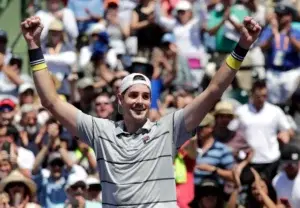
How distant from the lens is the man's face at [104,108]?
13.0m

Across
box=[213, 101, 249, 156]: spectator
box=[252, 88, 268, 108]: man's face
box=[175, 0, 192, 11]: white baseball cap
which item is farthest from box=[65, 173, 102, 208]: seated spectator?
box=[175, 0, 192, 11]: white baseball cap

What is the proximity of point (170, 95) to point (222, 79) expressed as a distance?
24.4 feet

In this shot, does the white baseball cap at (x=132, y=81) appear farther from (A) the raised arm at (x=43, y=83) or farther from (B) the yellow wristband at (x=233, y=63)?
(B) the yellow wristband at (x=233, y=63)

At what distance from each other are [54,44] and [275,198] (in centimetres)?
451

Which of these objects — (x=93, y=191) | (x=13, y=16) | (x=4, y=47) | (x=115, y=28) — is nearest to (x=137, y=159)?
(x=93, y=191)

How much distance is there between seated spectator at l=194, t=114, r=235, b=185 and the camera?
A: 39.1 feet

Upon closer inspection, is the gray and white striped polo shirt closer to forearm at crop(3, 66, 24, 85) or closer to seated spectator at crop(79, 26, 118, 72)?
forearm at crop(3, 66, 24, 85)

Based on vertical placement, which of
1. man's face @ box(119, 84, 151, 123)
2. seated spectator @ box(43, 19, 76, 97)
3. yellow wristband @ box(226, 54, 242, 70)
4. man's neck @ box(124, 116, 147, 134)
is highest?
seated spectator @ box(43, 19, 76, 97)

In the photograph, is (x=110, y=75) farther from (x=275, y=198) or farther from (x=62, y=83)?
(x=275, y=198)

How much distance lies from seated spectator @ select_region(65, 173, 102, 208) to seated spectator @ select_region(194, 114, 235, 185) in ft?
3.93

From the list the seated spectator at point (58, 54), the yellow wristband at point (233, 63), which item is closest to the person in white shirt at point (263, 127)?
the seated spectator at point (58, 54)

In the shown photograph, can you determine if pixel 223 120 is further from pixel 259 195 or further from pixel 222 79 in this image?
pixel 222 79

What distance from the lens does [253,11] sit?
15797 millimetres

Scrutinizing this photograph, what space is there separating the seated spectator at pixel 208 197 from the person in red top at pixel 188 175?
0.65 meters
